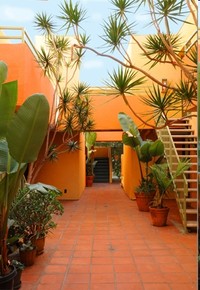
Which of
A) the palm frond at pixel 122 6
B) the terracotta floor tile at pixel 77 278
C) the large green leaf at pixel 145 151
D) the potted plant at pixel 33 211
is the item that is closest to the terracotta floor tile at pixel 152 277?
the terracotta floor tile at pixel 77 278

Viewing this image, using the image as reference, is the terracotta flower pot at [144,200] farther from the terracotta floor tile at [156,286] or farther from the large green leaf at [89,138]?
the large green leaf at [89,138]

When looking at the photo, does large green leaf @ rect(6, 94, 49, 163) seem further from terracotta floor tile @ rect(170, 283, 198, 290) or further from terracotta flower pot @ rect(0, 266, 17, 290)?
terracotta floor tile @ rect(170, 283, 198, 290)

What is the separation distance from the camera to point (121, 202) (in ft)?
30.9

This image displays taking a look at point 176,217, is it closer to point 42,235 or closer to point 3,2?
point 42,235

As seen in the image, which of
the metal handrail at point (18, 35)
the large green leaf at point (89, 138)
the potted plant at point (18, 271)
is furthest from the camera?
the large green leaf at point (89, 138)

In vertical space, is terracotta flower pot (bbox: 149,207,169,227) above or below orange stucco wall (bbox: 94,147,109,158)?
below

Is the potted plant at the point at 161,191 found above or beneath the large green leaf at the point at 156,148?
beneath

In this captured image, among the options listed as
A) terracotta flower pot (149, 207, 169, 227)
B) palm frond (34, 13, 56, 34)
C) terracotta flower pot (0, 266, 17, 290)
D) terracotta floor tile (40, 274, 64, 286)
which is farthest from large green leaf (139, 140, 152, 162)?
terracotta flower pot (0, 266, 17, 290)

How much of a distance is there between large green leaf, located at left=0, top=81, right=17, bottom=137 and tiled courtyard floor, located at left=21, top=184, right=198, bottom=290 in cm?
205

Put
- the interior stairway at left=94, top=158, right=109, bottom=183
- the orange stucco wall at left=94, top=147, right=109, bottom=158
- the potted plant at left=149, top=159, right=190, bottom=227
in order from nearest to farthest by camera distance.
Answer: the potted plant at left=149, top=159, right=190, bottom=227, the interior stairway at left=94, top=158, right=109, bottom=183, the orange stucco wall at left=94, top=147, right=109, bottom=158

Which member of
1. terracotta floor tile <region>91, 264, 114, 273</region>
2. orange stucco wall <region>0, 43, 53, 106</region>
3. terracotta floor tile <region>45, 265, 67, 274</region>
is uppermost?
orange stucco wall <region>0, 43, 53, 106</region>

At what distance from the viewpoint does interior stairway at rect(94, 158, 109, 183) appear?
55.2ft

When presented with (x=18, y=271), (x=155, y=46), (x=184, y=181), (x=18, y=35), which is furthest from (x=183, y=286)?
(x=18, y=35)

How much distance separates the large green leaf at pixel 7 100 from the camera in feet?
8.80
